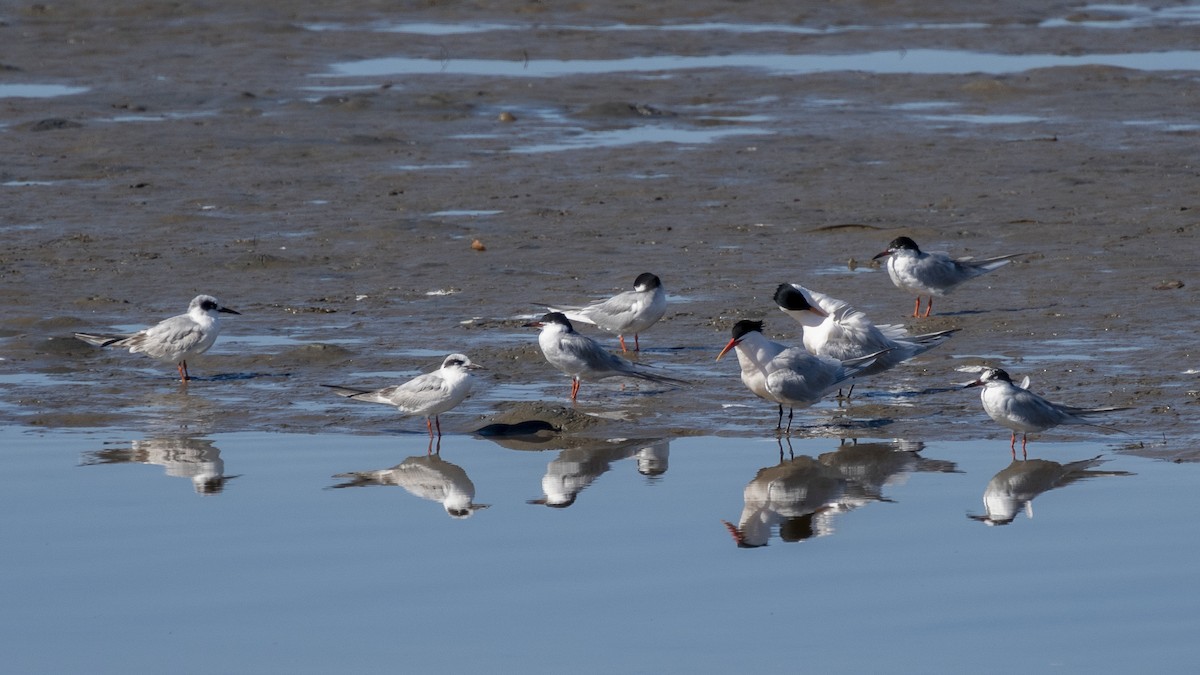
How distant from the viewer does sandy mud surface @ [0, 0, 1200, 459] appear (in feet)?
34.9

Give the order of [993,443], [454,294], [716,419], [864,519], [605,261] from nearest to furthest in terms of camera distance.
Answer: [864,519] < [993,443] < [716,419] < [454,294] < [605,261]

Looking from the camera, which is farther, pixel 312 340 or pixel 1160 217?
pixel 1160 217

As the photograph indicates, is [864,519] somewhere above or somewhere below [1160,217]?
below

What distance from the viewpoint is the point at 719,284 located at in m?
13.4

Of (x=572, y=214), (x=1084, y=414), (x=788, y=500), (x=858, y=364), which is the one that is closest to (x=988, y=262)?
(x=858, y=364)

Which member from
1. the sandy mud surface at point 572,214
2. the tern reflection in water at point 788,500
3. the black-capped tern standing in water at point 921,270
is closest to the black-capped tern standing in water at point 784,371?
the sandy mud surface at point 572,214

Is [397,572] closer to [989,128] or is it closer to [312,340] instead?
[312,340]

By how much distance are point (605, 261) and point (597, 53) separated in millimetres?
13952

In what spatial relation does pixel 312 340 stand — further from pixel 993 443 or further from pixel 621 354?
pixel 993 443

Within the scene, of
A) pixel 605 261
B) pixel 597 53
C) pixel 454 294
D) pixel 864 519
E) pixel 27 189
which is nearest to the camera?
pixel 864 519

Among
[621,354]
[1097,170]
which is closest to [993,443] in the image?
[621,354]

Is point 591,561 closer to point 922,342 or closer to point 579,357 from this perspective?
point 579,357

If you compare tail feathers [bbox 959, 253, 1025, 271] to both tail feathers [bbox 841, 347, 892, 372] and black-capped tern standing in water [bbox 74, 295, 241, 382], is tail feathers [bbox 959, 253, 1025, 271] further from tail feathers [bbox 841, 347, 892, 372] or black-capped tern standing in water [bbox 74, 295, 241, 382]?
black-capped tern standing in water [bbox 74, 295, 241, 382]

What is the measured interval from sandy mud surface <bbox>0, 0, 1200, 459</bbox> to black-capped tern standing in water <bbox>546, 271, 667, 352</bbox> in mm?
264
